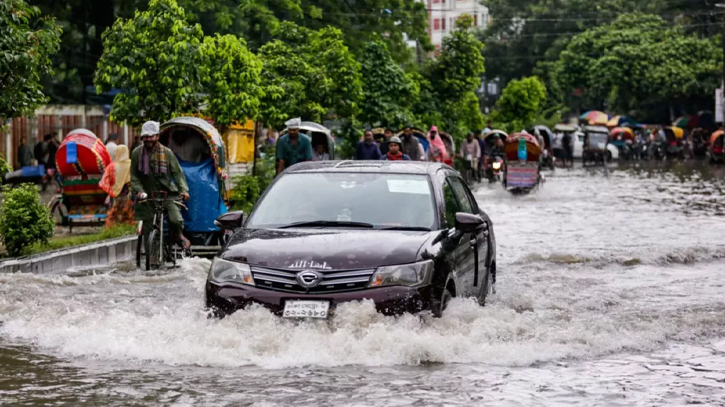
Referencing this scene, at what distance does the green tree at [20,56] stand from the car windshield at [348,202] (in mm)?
4916

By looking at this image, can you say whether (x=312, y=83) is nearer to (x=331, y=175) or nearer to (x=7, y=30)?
(x=7, y=30)

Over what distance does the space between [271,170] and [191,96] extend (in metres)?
6.71

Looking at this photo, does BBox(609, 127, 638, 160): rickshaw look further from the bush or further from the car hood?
the car hood

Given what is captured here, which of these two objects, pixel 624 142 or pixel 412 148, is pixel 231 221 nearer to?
pixel 412 148

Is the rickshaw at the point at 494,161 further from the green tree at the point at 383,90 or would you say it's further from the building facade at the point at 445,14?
the building facade at the point at 445,14

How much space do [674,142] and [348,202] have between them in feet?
224

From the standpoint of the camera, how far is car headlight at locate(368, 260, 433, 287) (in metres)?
9.14

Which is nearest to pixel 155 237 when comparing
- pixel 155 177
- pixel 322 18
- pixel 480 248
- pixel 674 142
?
pixel 155 177

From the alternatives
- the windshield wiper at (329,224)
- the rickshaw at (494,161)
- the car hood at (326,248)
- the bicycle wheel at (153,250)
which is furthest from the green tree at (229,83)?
the rickshaw at (494,161)

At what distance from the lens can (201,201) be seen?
1675cm

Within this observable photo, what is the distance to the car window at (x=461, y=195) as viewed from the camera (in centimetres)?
1147

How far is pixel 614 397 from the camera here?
7930 mm

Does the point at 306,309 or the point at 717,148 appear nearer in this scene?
the point at 306,309

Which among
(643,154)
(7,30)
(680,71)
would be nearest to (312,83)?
(7,30)
